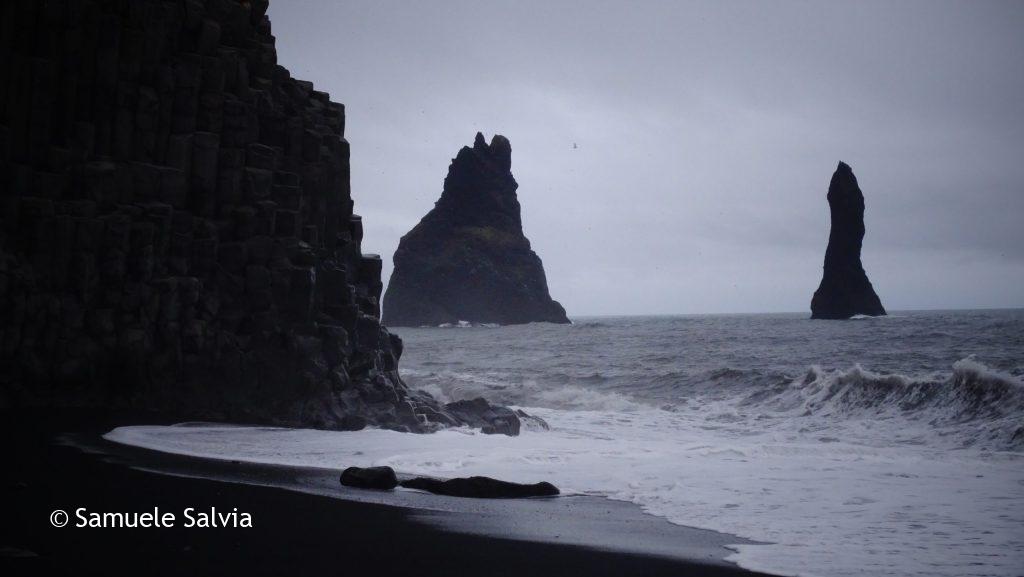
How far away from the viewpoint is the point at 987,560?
10.6 m

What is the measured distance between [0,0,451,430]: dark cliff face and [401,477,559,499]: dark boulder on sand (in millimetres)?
10747

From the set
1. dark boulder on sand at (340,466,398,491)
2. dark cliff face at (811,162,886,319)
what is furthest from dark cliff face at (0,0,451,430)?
dark cliff face at (811,162,886,319)

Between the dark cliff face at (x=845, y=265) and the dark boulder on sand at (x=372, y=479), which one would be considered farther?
the dark cliff face at (x=845, y=265)

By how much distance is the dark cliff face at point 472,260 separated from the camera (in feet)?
505

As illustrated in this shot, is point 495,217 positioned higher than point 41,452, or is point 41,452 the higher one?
point 495,217

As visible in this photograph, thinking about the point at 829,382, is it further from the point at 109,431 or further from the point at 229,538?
the point at 229,538

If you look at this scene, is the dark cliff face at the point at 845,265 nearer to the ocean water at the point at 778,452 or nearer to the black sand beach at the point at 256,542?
the ocean water at the point at 778,452

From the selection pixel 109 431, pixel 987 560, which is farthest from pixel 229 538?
pixel 109 431

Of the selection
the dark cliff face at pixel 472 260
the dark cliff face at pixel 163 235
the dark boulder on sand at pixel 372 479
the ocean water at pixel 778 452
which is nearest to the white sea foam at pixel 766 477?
the ocean water at pixel 778 452

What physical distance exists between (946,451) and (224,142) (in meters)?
22.8

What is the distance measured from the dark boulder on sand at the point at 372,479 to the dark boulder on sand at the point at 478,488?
0.33 meters

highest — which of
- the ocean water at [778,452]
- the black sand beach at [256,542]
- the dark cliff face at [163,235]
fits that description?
the dark cliff face at [163,235]

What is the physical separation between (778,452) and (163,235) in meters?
18.3

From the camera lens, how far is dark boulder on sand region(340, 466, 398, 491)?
14633 millimetres
